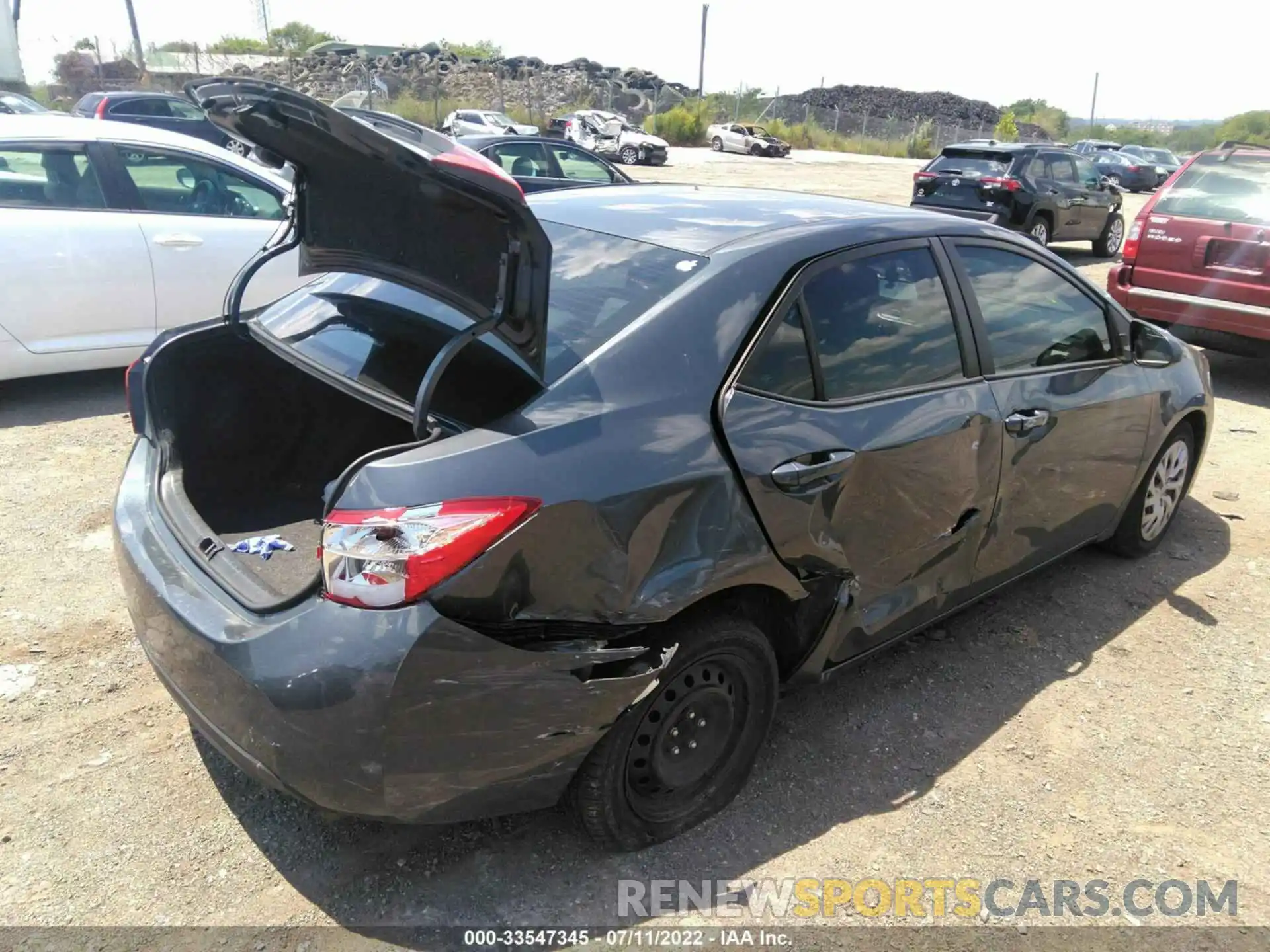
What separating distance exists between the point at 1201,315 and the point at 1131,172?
29.9 m

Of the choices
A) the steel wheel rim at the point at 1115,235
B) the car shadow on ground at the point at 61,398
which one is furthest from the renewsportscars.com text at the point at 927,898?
the steel wheel rim at the point at 1115,235

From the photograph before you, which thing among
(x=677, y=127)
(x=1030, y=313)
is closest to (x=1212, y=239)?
(x=1030, y=313)

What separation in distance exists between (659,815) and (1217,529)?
12.5ft

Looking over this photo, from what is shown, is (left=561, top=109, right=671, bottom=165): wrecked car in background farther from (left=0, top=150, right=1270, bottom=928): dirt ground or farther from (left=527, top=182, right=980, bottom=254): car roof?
(left=0, top=150, right=1270, bottom=928): dirt ground

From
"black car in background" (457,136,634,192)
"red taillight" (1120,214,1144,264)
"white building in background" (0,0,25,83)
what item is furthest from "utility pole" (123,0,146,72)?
"red taillight" (1120,214,1144,264)

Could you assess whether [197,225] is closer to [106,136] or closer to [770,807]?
[106,136]

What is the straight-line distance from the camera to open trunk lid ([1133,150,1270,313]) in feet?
22.8

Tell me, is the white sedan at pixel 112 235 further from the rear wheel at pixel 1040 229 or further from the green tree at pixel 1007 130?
the green tree at pixel 1007 130

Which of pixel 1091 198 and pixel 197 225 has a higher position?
pixel 197 225

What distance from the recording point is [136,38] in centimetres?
3975

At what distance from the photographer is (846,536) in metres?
2.72

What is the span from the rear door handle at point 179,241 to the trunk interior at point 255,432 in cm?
301

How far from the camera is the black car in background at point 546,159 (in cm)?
1184

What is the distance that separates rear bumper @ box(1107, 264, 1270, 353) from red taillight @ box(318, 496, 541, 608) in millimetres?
6938
